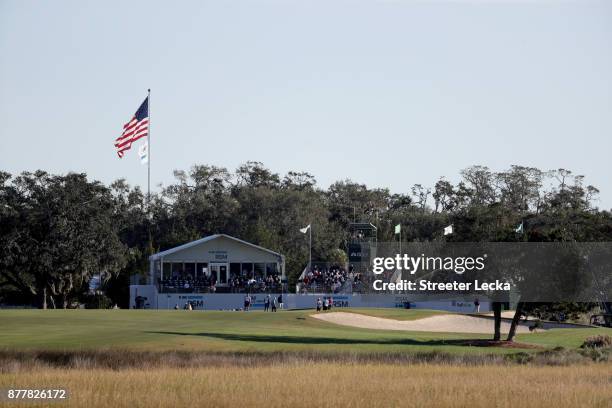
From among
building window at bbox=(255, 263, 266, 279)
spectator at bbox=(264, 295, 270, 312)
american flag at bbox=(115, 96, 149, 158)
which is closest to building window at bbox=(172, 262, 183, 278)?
building window at bbox=(255, 263, 266, 279)

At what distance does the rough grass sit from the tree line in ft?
65.2

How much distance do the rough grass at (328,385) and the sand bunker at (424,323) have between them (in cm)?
2784

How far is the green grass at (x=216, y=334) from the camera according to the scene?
138 feet

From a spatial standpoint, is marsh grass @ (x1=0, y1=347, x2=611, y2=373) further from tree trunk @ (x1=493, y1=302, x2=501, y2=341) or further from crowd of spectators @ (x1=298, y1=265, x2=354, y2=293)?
crowd of spectators @ (x1=298, y1=265, x2=354, y2=293)

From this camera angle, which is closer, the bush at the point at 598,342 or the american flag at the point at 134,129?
the bush at the point at 598,342

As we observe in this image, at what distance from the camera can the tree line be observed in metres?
82.0

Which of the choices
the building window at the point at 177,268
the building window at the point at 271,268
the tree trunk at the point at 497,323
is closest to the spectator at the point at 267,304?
the building window at the point at 271,268

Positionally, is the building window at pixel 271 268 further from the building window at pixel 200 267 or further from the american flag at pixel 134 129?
the american flag at pixel 134 129

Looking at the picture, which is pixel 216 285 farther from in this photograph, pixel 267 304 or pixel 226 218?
pixel 226 218

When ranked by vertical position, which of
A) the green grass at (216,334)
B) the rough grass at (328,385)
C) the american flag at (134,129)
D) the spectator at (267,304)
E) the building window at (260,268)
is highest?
the american flag at (134,129)

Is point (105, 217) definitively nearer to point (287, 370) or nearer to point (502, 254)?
point (502, 254)

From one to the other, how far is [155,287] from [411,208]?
5758 cm

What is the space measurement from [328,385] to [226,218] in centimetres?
8432

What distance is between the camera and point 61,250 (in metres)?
82.8
